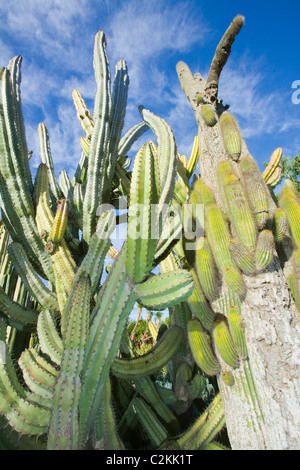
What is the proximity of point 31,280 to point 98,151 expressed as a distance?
5.07 feet

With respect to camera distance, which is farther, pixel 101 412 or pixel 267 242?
pixel 267 242

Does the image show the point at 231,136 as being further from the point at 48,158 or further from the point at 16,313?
the point at 16,313

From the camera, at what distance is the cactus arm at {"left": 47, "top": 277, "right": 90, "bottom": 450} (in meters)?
1.57

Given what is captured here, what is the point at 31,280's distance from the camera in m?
2.83

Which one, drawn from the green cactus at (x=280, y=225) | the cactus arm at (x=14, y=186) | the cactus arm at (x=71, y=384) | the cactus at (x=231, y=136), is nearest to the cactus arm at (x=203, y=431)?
the cactus arm at (x=71, y=384)

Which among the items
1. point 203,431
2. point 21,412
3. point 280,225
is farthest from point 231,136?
point 21,412

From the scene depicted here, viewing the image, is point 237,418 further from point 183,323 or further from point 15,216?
point 15,216

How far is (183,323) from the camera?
9.02 ft

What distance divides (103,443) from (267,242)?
5.91ft

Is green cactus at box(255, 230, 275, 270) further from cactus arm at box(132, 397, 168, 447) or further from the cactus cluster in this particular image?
cactus arm at box(132, 397, 168, 447)

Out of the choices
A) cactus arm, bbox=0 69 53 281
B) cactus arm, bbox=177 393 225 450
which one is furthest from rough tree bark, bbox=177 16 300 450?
cactus arm, bbox=0 69 53 281

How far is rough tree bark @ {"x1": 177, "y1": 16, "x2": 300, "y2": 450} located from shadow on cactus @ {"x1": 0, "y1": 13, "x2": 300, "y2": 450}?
31 mm

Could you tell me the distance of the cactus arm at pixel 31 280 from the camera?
2816 mm
